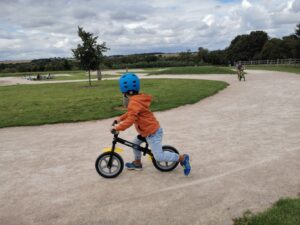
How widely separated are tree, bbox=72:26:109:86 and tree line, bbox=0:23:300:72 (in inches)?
1256

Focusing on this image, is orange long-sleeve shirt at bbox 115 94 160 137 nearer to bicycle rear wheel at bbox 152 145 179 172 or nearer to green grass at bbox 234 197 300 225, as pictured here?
bicycle rear wheel at bbox 152 145 179 172

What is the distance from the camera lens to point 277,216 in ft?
12.0

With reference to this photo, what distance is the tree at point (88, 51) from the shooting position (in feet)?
78.6

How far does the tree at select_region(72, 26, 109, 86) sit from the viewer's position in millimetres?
23969

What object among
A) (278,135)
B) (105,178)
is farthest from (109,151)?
(278,135)

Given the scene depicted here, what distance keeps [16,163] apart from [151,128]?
2.92 metres

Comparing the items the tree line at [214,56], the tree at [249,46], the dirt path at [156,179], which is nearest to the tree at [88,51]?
the dirt path at [156,179]

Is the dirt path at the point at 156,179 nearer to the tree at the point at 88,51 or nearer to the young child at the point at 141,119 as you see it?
the young child at the point at 141,119

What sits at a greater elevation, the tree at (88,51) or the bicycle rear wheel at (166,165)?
the tree at (88,51)

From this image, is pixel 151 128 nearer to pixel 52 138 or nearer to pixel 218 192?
pixel 218 192

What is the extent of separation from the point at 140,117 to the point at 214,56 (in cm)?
8096

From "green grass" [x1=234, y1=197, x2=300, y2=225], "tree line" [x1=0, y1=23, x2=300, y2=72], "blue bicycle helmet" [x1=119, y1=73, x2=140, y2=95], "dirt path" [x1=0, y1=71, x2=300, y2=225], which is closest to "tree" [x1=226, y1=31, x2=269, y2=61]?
"tree line" [x1=0, y1=23, x2=300, y2=72]

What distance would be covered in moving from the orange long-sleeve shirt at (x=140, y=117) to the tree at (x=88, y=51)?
19.9 metres

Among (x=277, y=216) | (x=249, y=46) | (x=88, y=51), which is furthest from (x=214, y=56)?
(x=277, y=216)
